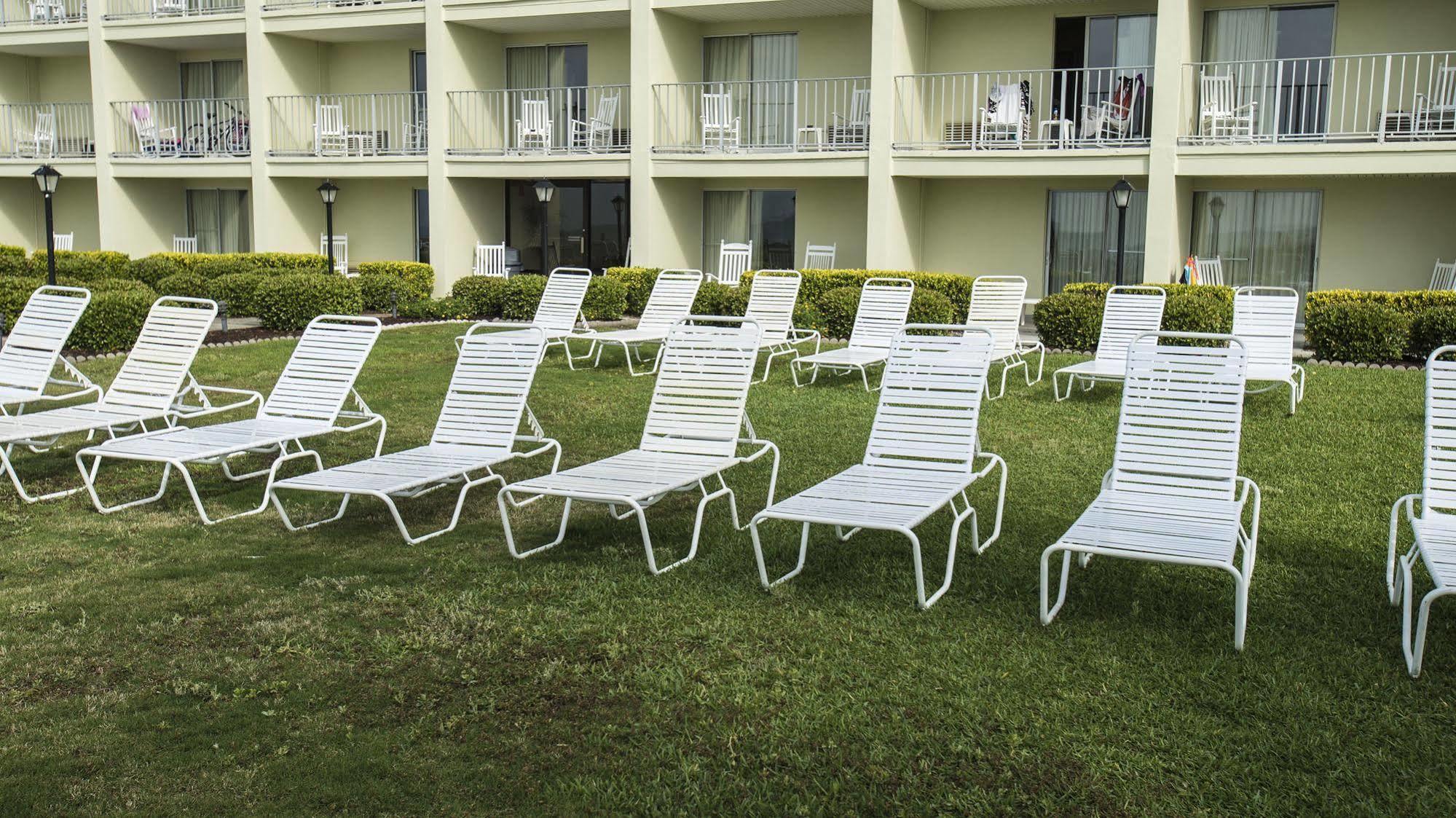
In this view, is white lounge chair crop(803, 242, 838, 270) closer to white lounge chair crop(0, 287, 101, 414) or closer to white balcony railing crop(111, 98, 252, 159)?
white balcony railing crop(111, 98, 252, 159)

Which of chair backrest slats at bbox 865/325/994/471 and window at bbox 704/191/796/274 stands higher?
window at bbox 704/191/796/274

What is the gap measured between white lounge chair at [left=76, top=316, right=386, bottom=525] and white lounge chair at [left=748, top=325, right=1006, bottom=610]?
3.01m

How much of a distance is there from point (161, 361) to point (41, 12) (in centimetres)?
2238

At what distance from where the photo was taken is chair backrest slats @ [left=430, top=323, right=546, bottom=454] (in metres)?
7.81

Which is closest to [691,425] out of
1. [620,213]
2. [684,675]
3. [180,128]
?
[684,675]

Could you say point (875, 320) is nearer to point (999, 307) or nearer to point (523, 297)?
point (999, 307)

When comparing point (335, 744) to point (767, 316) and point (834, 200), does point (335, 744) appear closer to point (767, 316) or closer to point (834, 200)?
point (767, 316)

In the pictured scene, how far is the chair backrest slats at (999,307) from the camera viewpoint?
1315 centimetres

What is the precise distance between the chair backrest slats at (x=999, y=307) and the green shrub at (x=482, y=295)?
859 cm

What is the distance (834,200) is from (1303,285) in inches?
306

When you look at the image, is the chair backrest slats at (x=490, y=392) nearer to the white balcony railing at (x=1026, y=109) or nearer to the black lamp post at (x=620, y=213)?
the white balcony railing at (x=1026, y=109)

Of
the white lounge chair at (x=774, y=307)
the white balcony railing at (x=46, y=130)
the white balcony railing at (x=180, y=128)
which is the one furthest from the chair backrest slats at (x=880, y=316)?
the white balcony railing at (x=46, y=130)

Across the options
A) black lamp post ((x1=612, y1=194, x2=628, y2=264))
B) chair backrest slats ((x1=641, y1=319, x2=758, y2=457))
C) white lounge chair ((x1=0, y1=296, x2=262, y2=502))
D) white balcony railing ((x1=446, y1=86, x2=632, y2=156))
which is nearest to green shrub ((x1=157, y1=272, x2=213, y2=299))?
white balcony railing ((x1=446, y1=86, x2=632, y2=156))

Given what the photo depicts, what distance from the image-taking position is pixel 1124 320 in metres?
12.1
